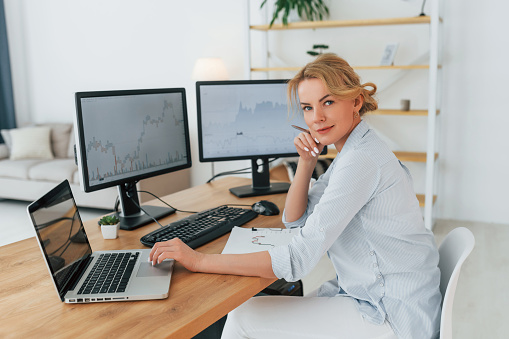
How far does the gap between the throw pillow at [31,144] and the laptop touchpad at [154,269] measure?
429 centimetres

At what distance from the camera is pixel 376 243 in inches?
53.7

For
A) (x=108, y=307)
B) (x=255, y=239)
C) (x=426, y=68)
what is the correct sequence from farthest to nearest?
(x=426, y=68), (x=255, y=239), (x=108, y=307)

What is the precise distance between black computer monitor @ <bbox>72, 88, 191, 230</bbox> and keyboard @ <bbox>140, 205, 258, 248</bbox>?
166 mm

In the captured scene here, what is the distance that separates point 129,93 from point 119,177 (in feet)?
0.96

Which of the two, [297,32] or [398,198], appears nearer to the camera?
[398,198]

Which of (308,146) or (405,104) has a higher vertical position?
(308,146)

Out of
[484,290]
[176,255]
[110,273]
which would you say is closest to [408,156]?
[484,290]

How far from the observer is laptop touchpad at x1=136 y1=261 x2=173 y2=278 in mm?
1329

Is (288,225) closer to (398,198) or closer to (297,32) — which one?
(398,198)

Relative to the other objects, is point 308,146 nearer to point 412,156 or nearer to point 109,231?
point 109,231

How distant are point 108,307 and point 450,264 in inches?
36.0

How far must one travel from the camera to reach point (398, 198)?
1356 millimetres

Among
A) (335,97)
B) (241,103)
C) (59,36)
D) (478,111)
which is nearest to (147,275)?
(335,97)

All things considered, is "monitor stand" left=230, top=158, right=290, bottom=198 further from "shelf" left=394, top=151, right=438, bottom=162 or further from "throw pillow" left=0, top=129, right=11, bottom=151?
"throw pillow" left=0, top=129, right=11, bottom=151
